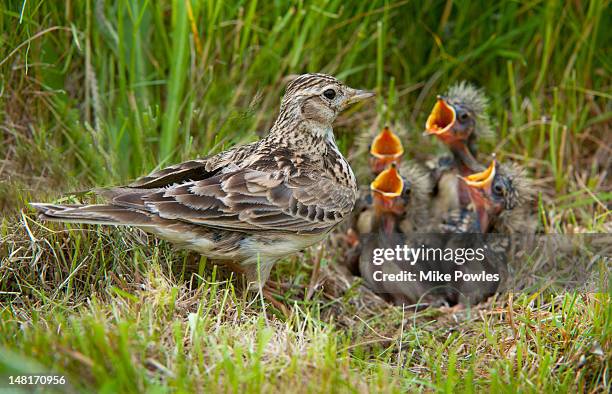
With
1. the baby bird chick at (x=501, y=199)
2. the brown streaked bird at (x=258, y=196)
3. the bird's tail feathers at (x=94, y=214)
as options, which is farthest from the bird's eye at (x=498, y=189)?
the bird's tail feathers at (x=94, y=214)

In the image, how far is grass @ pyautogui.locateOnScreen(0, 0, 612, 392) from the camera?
2932mm

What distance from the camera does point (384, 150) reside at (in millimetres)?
4844

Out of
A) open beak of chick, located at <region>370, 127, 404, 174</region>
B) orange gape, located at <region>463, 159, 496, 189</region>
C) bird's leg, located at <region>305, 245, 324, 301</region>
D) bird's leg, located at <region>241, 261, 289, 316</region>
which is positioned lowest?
bird's leg, located at <region>305, 245, 324, 301</region>

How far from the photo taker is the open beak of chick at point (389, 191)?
14.6ft

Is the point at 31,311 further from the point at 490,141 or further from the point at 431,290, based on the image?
the point at 490,141

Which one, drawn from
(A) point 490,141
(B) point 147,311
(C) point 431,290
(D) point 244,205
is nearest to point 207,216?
(D) point 244,205

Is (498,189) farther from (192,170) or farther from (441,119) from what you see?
(192,170)

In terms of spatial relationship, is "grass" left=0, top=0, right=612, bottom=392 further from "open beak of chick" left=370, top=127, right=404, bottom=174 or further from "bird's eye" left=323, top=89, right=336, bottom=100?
"bird's eye" left=323, top=89, right=336, bottom=100

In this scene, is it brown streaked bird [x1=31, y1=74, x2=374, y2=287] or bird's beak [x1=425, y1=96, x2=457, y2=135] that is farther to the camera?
bird's beak [x1=425, y1=96, x2=457, y2=135]

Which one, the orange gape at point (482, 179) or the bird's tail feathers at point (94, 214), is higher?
the orange gape at point (482, 179)

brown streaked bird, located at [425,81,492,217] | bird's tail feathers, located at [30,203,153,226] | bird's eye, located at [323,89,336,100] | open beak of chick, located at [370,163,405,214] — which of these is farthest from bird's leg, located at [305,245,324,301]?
bird's tail feathers, located at [30,203,153,226]

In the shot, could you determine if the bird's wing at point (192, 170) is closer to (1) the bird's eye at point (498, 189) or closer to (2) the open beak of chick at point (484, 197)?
(2) the open beak of chick at point (484, 197)

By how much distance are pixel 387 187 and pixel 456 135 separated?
0.55 m

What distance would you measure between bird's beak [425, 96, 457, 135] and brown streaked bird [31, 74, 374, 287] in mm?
810
